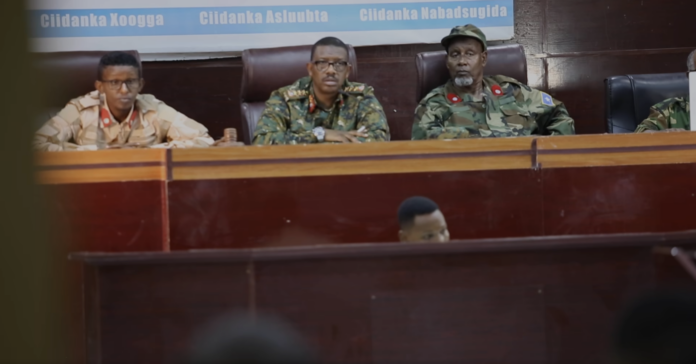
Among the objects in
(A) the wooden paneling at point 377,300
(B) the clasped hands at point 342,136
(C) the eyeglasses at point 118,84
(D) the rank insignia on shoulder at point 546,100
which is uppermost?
(C) the eyeglasses at point 118,84

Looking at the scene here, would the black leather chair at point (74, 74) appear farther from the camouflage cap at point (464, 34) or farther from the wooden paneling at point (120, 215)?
the camouflage cap at point (464, 34)

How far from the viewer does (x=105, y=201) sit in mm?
3295

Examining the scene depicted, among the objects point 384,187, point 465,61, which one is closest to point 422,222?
point 384,187

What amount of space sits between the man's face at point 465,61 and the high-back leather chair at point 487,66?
9 cm

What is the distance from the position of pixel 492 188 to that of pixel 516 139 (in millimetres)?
200

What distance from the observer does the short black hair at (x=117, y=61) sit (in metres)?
4.09

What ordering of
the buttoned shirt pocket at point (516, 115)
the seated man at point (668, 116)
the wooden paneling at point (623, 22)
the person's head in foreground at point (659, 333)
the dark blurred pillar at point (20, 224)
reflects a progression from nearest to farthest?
1. the dark blurred pillar at point (20, 224)
2. the person's head in foreground at point (659, 333)
3. the seated man at point (668, 116)
4. the buttoned shirt pocket at point (516, 115)
5. the wooden paneling at point (623, 22)

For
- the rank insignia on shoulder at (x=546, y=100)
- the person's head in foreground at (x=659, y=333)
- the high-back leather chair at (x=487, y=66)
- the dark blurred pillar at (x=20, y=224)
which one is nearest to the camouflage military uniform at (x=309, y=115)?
the high-back leather chair at (x=487, y=66)

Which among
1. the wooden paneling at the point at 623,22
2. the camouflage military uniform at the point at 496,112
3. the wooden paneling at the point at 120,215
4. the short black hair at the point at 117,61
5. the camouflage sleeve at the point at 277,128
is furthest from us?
the wooden paneling at the point at 623,22

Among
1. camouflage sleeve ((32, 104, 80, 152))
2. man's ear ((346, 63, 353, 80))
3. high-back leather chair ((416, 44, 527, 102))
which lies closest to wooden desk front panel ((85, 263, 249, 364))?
camouflage sleeve ((32, 104, 80, 152))

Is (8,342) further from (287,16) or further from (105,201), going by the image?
(287,16)

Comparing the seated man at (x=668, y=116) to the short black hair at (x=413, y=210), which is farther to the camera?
A: the seated man at (x=668, y=116)

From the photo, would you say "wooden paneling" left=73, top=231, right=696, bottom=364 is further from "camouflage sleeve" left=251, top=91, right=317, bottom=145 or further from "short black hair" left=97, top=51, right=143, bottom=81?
"short black hair" left=97, top=51, right=143, bottom=81

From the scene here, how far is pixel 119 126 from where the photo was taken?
13.7ft
